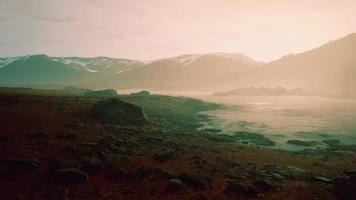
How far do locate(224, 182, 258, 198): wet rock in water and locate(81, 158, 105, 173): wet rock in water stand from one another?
921 centimetres

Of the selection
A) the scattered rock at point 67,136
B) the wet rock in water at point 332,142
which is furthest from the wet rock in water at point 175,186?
the wet rock in water at point 332,142

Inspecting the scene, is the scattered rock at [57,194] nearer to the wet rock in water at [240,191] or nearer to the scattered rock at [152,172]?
the scattered rock at [152,172]

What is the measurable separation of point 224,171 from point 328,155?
20.7 m

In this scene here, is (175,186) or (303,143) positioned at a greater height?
(175,186)

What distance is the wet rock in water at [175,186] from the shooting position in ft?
71.9

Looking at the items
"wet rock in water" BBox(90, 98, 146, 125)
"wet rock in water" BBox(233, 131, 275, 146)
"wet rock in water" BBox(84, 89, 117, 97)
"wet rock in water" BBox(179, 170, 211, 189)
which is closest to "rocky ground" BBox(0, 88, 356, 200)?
"wet rock in water" BBox(179, 170, 211, 189)

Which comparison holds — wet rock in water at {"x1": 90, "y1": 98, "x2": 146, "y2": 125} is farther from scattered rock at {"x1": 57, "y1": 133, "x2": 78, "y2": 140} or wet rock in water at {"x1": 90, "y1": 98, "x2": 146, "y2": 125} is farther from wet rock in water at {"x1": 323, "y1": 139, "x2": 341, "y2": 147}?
wet rock in water at {"x1": 323, "y1": 139, "x2": 341, "y2": 147}

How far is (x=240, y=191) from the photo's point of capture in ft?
73.7

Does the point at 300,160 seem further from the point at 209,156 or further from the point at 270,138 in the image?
the point at 270,138

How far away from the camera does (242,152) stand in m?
38.3

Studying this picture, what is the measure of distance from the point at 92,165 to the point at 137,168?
3.43m

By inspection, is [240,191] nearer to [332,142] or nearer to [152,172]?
[152,172]

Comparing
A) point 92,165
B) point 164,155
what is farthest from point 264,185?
point 92,165

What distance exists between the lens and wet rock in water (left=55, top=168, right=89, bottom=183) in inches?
855
